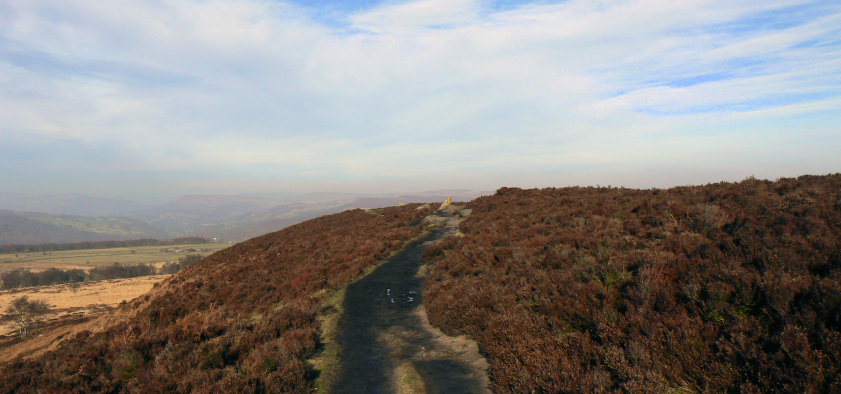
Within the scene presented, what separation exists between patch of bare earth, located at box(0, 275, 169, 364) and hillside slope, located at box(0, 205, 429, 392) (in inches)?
330

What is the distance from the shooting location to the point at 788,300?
507 centimetres

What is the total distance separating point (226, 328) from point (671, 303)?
1322cm

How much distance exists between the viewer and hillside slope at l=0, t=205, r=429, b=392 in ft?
26.3

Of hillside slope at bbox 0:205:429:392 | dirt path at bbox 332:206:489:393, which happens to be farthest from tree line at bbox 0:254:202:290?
dirt path at bbox 332:206:489:393

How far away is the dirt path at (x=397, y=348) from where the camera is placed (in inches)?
281

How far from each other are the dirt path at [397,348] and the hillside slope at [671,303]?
0.57 meters

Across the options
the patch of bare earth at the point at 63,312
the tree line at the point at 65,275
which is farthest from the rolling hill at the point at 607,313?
the tree line at the point at 65,275

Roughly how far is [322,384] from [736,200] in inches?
592

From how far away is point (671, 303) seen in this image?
621 cm

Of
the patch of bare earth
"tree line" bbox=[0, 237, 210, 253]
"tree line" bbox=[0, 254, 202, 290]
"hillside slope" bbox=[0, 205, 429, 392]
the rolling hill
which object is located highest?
the rolling hill

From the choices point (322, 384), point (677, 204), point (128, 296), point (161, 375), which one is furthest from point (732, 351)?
point (128, 296)

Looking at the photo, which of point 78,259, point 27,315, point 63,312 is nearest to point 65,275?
point 78,259

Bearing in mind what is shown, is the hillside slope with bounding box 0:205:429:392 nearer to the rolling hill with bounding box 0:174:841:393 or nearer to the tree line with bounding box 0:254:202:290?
the rolling hill with bounding box 0:174:841:393

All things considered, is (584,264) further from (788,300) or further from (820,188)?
(820,188)
